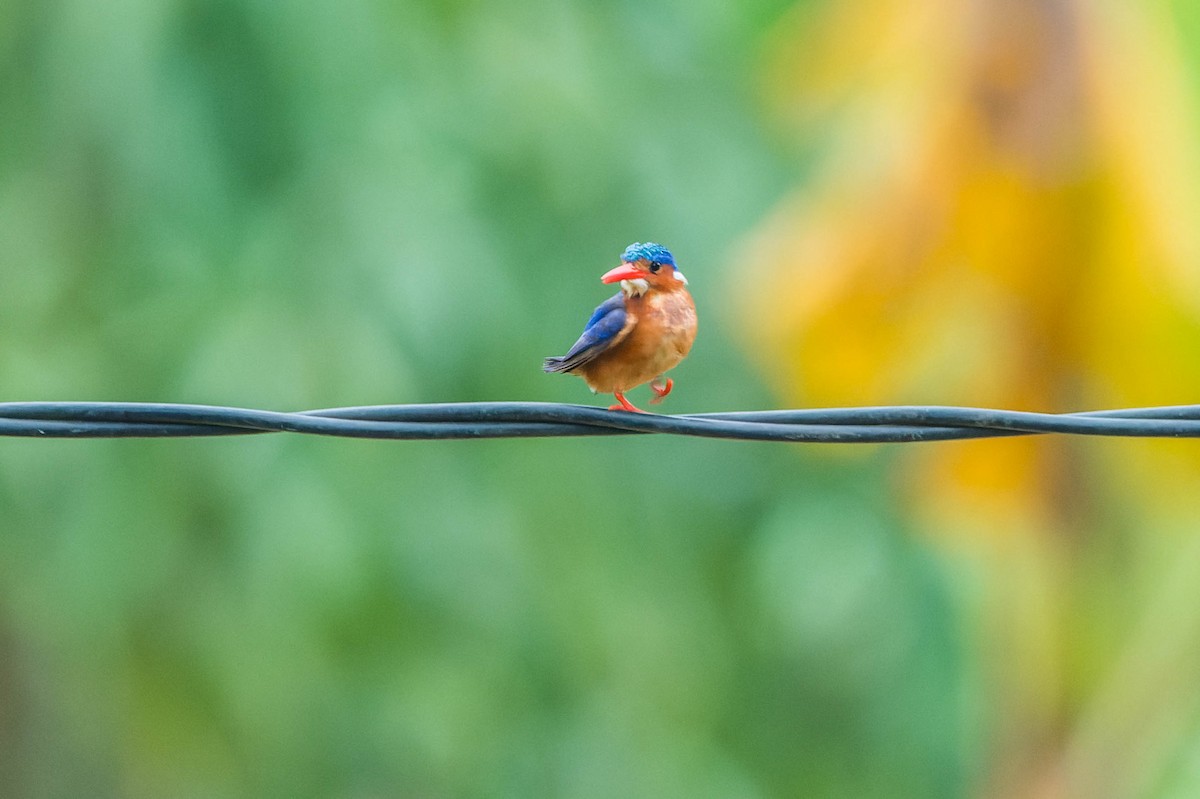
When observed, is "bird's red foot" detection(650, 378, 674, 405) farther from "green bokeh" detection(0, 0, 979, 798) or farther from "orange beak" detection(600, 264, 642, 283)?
"green bokeh" detection(0, 0, 979, 798)

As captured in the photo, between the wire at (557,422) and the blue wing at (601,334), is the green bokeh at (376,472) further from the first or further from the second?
Result: the wire at (557,422)

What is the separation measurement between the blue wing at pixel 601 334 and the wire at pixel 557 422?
1.50 feet

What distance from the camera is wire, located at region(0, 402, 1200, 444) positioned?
220 centimetres

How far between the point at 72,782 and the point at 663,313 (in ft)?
14.9

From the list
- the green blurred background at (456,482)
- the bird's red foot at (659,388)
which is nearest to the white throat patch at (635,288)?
the bird's red foot at (659,388)

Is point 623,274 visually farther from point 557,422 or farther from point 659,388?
point 557,422

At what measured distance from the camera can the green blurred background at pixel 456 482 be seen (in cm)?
531

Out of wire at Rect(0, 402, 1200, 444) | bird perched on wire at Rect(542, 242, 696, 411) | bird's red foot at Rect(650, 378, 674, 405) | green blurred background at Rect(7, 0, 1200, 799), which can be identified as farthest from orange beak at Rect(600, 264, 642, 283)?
green blurred background at Rect(7, 0, 1200, 799)

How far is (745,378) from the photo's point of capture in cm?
649

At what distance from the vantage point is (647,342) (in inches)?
109

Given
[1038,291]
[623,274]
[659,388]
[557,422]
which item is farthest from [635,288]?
[1038,291]

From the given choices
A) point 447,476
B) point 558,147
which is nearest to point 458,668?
point 447,476

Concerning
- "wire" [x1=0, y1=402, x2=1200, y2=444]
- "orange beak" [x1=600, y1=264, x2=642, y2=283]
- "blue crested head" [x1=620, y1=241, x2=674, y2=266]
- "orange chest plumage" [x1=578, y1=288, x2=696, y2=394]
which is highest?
"blue crested head" [x1=620, y1=241, x2=674, y2=266]

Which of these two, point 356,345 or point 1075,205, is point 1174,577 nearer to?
point 1075,205
